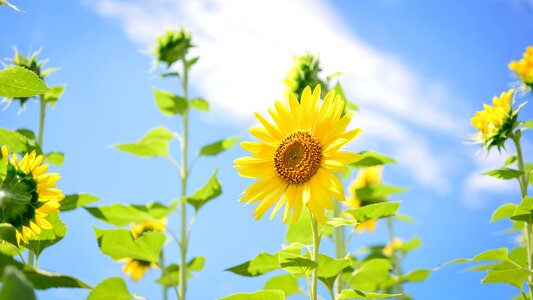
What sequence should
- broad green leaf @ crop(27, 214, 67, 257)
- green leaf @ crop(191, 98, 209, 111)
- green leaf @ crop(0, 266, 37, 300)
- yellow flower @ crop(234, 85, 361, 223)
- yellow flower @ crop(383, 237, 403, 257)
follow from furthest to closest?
yellow flower @ crop(383, 237, 403, 257)
green leaf @ crop(191, 98, 209, 111)
broad green leaf @ crop(27, 214, 67, 257)
yellow flower @ crop(234, 85, 361, 223)
green leaf @ crop(0, 266, 37, 300)

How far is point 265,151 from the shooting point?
186cm

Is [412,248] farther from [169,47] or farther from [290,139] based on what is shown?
[290,139]

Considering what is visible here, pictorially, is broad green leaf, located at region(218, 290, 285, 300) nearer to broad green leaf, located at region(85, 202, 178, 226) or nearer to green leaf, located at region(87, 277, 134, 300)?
green leaf, located at region(87, 277, 134, 300)

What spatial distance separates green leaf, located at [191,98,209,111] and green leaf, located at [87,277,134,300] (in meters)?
1.45

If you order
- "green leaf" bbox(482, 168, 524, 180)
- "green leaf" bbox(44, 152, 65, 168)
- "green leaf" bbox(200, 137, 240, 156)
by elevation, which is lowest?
"green leaf" bbox(482, 168, 524, 180)

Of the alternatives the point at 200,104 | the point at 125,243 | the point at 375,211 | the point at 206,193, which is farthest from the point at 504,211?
the point at 200,104

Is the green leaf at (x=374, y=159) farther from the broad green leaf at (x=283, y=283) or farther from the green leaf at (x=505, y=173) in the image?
the broad green leaf at (x=283, y=283)

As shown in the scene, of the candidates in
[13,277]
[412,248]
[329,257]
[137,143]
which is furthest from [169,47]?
[13,277]

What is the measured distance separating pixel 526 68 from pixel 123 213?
2.24 metres

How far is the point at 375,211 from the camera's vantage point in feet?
6.43

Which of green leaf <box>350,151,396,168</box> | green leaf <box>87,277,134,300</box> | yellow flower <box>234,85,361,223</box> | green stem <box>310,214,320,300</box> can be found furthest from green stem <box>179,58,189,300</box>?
green stem <box>310,214,320,300</box>

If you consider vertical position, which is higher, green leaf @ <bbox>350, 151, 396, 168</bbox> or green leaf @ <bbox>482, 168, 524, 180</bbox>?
green leaf @ <bbox>350, 151, 396, 168</bbox>

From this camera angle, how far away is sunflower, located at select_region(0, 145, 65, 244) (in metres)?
1.62

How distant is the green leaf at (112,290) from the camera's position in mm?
2312
